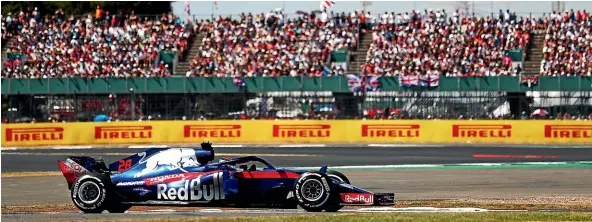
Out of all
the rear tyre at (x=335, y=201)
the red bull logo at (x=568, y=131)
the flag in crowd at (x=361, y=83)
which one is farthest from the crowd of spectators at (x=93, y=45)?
the rear tyre at (x=335, y=201)

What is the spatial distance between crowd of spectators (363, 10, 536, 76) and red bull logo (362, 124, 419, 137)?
19.3 ft

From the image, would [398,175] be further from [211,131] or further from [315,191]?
[211,131]

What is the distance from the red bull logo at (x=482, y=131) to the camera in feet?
126

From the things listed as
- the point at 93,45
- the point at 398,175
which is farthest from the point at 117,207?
the point at 93,45

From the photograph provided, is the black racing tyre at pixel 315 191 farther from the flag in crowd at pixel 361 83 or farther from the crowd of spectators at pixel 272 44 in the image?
the crowd of spectators at pixel 272 44

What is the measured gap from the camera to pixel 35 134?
4075cm

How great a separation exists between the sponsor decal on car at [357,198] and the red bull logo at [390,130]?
23216mm

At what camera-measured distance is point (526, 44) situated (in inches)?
1823

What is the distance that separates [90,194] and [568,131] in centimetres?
2478

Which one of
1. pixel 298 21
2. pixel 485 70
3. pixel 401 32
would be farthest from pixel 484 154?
pixel 298 21

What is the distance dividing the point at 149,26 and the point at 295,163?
2279 cm

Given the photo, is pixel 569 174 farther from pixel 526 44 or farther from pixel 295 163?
pixel 526 44

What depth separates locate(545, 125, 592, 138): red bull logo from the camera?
37438mm

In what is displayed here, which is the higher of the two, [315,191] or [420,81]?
Answer: [420,81]
